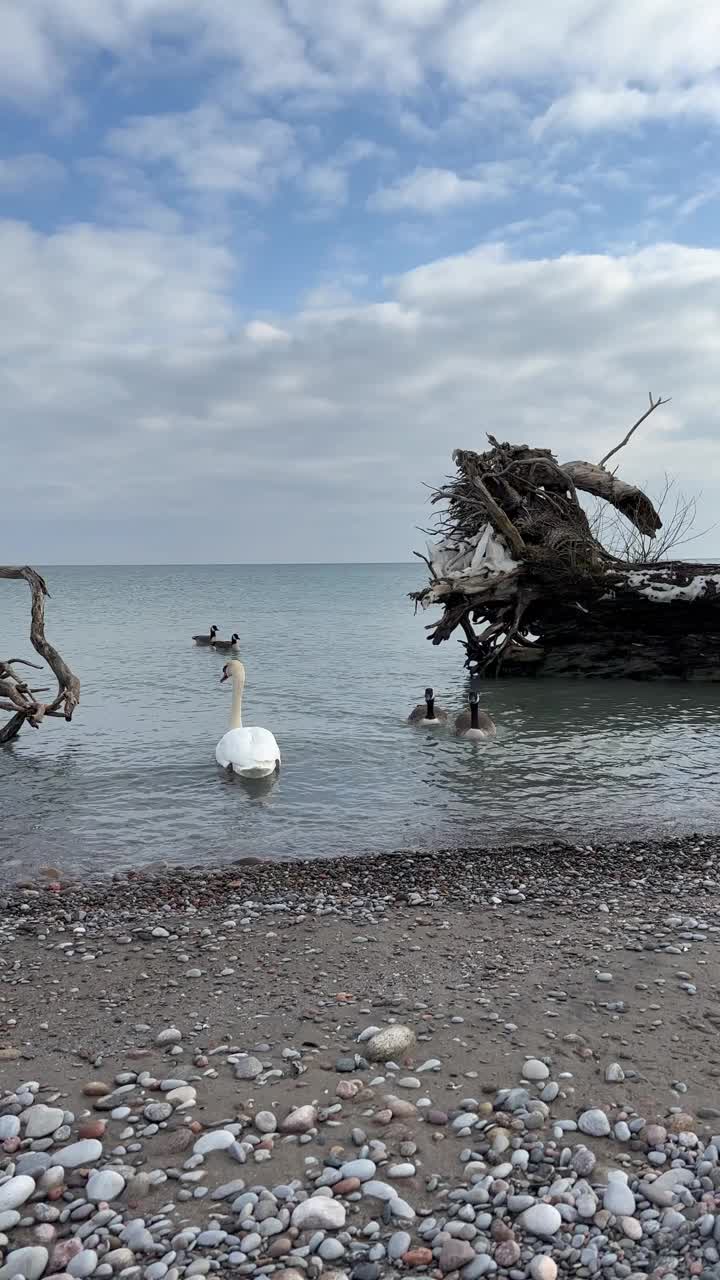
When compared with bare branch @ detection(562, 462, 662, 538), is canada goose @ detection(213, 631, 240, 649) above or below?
below

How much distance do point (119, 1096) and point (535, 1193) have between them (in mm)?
2231

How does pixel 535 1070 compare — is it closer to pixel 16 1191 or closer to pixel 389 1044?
pixel 389 1044

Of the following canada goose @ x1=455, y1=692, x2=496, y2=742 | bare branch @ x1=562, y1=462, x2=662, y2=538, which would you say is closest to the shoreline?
canada goose @ x1=455, y1=692, x2=496, y2=742

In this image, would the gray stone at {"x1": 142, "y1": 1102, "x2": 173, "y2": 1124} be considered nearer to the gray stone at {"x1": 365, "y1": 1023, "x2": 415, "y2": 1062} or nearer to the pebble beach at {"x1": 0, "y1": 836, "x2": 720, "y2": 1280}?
the pebble beach at {"x1": 0, "y1": 836, "x2": 720, "y2": 1280}

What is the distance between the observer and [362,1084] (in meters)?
4.63

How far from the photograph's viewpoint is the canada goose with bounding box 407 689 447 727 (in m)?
18.5

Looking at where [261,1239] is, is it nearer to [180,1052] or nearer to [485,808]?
[180,1052]

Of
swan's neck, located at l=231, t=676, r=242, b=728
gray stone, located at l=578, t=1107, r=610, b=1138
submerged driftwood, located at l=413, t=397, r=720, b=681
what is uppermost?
submerged driftwood, located at l=413, t=397, r=720, b=681

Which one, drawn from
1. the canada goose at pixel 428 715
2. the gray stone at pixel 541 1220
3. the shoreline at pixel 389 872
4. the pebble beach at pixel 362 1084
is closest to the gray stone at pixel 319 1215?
the pebble beach at pixel 362 1084

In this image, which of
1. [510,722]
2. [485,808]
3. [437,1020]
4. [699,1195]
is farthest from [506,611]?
[699,1195]

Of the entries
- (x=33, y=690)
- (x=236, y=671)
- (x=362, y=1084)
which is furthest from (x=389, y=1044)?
(x=33, y=690)

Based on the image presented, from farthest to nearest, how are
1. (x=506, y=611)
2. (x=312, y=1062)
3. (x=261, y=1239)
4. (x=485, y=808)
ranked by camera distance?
(x=506, y=611)
(x=485, y=808)
(x=312, y=1062)
(x=261, y=1239)

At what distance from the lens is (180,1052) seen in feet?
16.5

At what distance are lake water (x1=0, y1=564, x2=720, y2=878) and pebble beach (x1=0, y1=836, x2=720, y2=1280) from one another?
270cm
